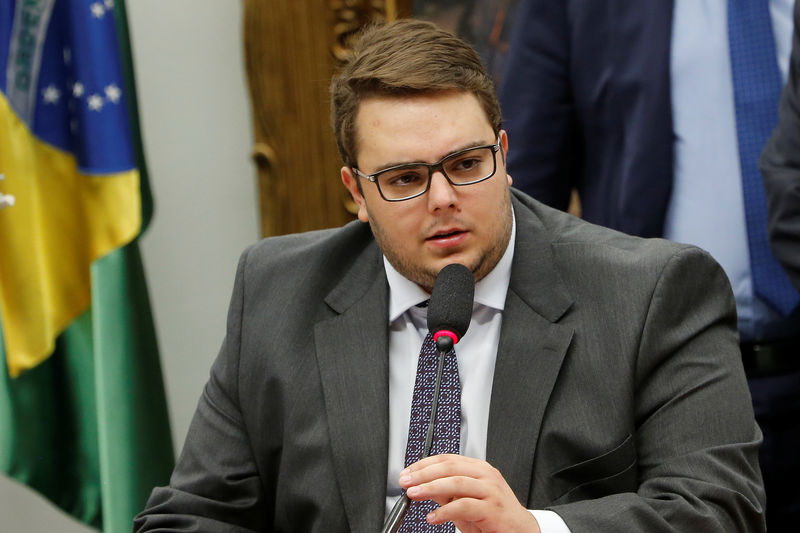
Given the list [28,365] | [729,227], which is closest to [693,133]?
[729,227]

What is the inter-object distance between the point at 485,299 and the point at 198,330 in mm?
2038

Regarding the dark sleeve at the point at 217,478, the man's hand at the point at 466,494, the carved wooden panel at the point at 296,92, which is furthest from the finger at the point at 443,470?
the carved wooden panel at the point at 296,92

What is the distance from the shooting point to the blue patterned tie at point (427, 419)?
5.99 ft

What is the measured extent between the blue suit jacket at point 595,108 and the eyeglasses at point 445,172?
2.67 feet

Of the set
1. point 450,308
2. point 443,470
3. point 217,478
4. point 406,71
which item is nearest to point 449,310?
point 450,308

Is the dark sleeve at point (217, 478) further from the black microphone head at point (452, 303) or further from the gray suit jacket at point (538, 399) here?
the black microphone head at point (452, 303)

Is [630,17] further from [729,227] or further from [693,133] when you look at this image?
[729,227]

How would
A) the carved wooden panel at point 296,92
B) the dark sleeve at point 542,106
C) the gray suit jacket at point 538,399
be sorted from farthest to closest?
1. the carved wooden panel at point 296,92
2. the dark sleeve at point 542,106
3. the gray suit jacket at point 538,399

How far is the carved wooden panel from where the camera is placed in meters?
3.67

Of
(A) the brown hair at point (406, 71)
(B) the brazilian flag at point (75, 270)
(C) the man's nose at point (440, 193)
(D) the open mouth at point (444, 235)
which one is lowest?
(B) the brazilian flag at point (75, 270)

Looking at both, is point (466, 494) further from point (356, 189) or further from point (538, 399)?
point (356, 189)

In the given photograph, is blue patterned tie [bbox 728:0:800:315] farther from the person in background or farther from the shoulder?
the shoulder

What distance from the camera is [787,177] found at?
2385mm

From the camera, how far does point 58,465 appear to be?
3.27m
